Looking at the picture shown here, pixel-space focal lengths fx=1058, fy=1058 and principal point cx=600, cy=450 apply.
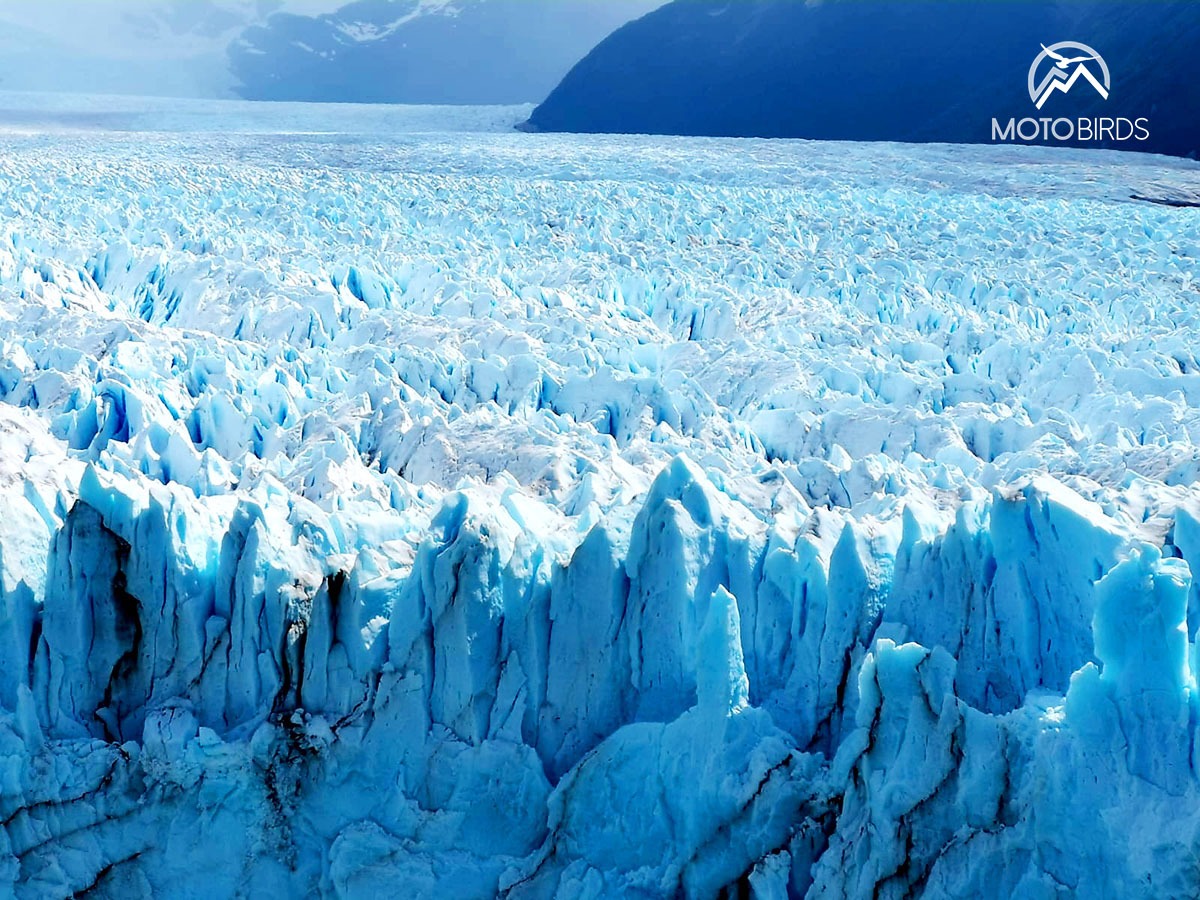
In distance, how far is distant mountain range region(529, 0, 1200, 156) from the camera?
2956 centimetres

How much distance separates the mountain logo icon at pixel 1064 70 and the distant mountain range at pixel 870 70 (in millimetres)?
378

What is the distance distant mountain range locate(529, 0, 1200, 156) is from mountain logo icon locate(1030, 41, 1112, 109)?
38 cm

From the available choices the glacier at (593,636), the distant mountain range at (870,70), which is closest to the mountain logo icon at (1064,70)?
the distant mountain range at (870,70)

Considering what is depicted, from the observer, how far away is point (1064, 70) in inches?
1207

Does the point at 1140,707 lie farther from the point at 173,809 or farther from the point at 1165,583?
the point at 173,809

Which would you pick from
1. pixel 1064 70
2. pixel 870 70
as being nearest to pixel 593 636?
pixel 1064 70

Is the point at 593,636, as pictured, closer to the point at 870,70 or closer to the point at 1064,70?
the point at 1064,70

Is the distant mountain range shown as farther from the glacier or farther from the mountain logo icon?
the glacier

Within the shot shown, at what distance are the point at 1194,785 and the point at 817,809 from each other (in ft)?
3.31

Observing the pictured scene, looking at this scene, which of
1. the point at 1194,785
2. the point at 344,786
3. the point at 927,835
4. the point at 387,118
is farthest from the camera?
the point at 387,118

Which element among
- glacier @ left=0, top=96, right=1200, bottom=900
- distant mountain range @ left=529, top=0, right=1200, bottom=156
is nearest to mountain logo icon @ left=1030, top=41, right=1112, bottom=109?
distant mountain range @ left=529, top=0, right=1200, bottom=156

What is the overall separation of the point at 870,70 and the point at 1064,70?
873 cm

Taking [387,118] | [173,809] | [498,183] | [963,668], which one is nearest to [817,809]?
[963,668]

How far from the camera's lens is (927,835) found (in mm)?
2994
